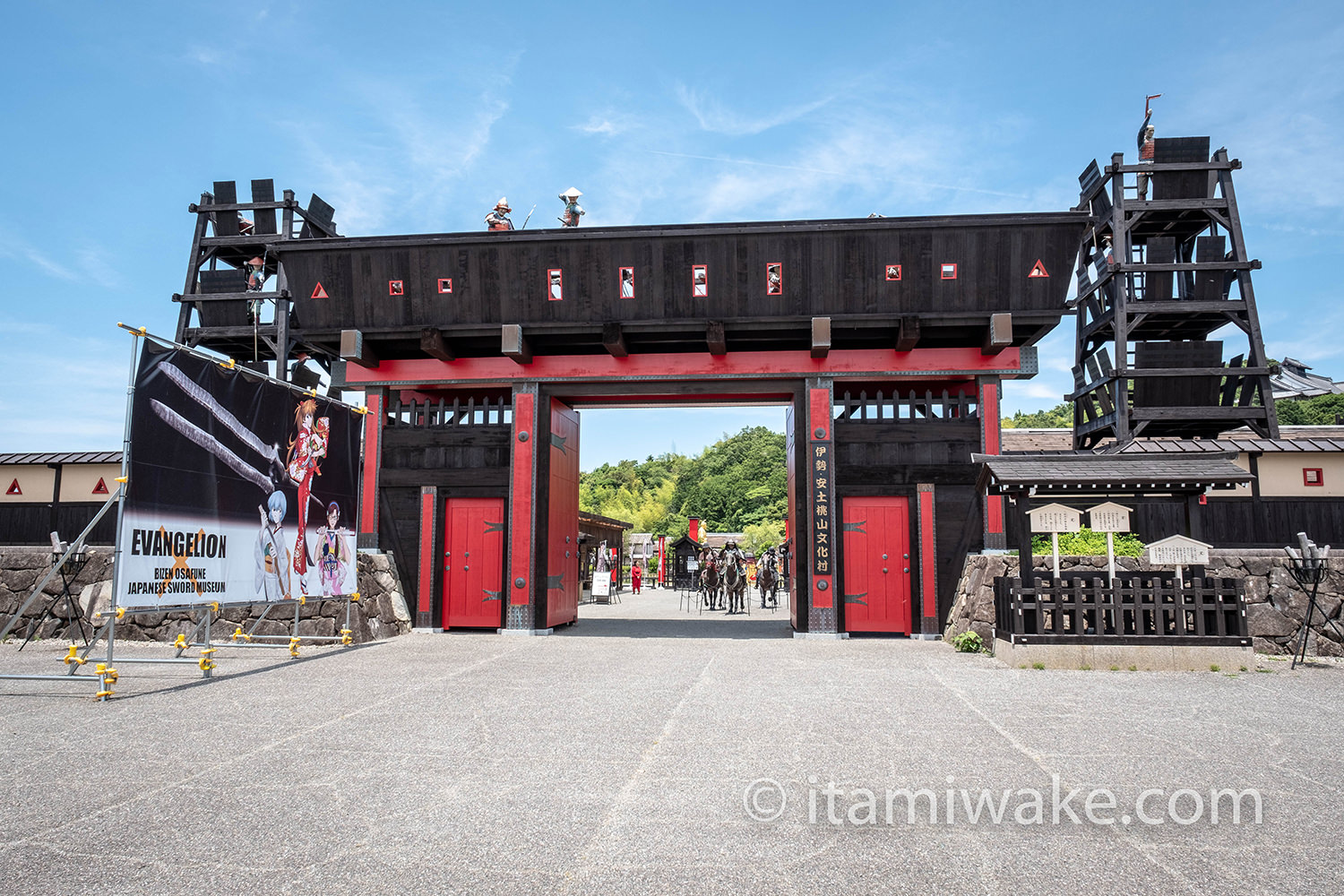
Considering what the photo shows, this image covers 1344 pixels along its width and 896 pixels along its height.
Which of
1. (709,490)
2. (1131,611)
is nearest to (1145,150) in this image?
(1131,611)

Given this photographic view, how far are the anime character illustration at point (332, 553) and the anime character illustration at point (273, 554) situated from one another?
914 mm

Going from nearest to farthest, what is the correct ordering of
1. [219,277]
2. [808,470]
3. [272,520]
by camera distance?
[272,520], [808,470], [219,277]

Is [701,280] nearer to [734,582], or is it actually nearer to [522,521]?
[522,521]

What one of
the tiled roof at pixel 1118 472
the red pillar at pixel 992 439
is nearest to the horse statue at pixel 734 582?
the red pillar at pixel 992 439

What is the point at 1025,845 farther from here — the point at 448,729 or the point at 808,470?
the point at 808,470

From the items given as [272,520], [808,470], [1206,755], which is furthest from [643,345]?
[1206,755]

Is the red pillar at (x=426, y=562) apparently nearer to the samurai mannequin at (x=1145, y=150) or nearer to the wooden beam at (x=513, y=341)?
the wooden beam at (x=513, y=341)

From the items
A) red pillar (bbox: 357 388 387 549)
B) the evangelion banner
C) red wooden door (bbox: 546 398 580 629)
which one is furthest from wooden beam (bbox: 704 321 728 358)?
red pillar (bbox: 357 388 387 549)

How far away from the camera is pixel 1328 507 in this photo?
1583 centimetres

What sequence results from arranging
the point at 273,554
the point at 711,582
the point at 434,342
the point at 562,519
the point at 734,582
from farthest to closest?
the point at 711,582
the point at 734,582
the point at 562,519
the point at 434,342
the point at 273,554

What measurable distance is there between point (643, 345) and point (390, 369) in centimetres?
508

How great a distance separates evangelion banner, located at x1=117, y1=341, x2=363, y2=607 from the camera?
8.71 m

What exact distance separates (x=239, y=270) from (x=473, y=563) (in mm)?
19948

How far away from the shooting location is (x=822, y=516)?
14.5 meters
